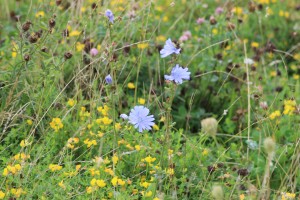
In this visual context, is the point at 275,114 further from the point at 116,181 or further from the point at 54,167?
the point at 54,167

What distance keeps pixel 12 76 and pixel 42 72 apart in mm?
134

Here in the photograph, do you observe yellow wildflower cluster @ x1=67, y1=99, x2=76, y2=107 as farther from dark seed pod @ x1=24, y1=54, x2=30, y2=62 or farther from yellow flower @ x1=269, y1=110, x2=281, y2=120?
yellow flower @ x1=269, y1=110, x2=281, y2=120

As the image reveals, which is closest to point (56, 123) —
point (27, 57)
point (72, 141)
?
point (72, 141)

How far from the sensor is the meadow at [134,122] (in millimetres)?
2400

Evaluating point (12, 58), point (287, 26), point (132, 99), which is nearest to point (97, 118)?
point (132, 99)

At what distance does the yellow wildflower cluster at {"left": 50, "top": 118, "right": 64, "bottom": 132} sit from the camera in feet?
8.91

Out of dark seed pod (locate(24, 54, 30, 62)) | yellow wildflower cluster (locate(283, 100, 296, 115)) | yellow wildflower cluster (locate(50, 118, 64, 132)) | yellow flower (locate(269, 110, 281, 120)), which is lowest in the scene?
yellow wildflower cluster (locate(50, 118, 64, 132))

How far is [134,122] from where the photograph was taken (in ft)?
7.87

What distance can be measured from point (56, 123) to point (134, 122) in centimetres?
48

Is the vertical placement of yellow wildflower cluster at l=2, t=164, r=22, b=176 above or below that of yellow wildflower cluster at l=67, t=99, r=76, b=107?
below

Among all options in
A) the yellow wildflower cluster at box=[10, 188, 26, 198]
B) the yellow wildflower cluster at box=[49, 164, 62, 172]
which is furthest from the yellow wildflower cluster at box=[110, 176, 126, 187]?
the yellow wildflower cluster at box=[10, 188, 26, 198]

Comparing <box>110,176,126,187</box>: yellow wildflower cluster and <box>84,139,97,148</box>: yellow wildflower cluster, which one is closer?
<box>110,176,126,187</box>: yellow wildflower cluster

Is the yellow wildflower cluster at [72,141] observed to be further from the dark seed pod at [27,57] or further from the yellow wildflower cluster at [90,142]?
the dark seed pod at [27,57]

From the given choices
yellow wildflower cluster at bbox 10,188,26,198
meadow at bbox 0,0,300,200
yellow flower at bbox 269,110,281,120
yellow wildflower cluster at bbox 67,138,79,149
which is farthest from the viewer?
yellow flower at bbox 269,110,281,120
